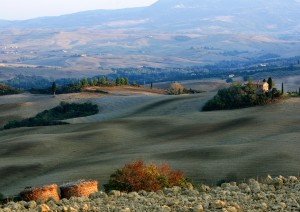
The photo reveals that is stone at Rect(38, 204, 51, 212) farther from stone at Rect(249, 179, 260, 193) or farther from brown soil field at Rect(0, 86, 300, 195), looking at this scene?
brown soil field at Rect(0, 86, 300, 195)

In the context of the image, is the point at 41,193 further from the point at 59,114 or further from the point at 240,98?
the point at 59,114

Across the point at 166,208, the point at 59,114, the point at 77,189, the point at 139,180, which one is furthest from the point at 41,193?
the point at 59,114

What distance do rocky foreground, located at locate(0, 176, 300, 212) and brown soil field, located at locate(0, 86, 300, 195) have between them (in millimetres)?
13851

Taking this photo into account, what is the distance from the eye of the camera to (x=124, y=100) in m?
107

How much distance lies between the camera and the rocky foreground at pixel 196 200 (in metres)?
21.9

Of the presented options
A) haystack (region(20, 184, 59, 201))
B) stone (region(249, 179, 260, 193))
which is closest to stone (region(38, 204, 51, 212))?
haystack (region(20, 184, 59, 201))

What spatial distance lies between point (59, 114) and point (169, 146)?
4801 centimetres

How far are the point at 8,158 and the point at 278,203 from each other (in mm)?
38513

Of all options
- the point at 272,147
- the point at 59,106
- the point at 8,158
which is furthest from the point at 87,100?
the point at 272,147

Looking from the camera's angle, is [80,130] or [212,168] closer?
[212,168]

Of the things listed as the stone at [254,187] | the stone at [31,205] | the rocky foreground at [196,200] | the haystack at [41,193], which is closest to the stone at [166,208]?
the rocky foreground at [196,200]

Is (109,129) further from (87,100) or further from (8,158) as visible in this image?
(87,100)

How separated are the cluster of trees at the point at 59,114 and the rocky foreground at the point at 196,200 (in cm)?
6421

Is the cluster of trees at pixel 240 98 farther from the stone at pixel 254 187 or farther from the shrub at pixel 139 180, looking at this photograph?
the stone at pixel 254 187
